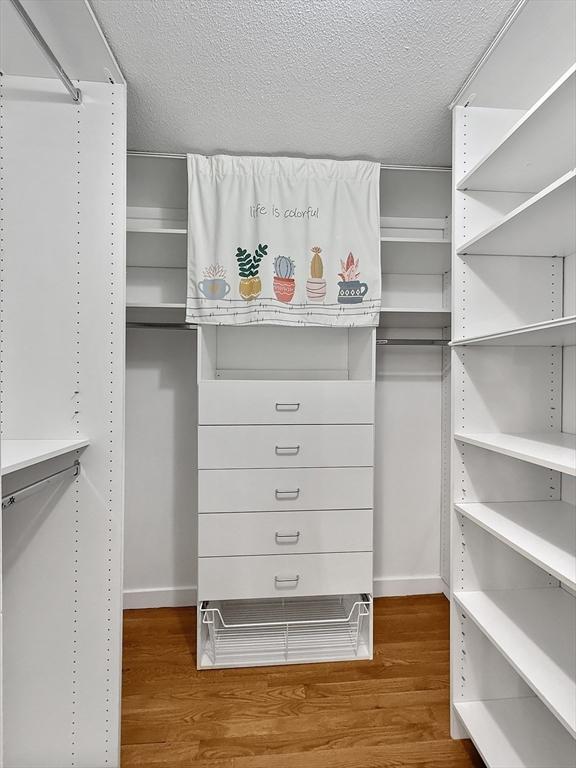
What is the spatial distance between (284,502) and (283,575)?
1.04ft

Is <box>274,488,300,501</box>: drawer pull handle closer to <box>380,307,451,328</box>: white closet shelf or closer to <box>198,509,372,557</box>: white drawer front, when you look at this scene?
<box>198,509,372,557</box>: white drawer front

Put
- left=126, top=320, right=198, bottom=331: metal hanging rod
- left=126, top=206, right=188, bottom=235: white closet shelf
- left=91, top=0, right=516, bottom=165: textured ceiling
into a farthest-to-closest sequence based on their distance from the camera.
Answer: left=126, top=206, right=188, bottom=235: white closet shelf → left=126, top=320, right=198, bottom=331: metal hanging rod → left=91, top=0, right=516, bottom=165: textured ceiling

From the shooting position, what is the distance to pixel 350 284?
76.7 inches

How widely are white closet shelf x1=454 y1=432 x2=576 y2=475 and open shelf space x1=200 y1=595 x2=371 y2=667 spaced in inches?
38.8

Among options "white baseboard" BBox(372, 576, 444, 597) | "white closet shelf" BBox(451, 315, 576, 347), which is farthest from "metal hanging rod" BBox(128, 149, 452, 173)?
"white baseboard" BBox(372, 576, 444, 597)

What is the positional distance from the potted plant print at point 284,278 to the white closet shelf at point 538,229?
72 centimetres

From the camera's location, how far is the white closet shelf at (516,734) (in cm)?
128

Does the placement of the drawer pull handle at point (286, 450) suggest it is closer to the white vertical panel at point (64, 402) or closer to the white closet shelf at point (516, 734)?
the white vertical panel at point (64, 402)

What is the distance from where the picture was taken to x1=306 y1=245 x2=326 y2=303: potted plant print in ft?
6.37

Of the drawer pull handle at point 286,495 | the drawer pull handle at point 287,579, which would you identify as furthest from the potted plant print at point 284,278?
the drawer pull handle at point 287,579

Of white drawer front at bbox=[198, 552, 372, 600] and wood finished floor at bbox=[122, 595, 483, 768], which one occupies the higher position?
white drawer front at bbox=[198, 552, 372, 600]

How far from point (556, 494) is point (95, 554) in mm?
1627

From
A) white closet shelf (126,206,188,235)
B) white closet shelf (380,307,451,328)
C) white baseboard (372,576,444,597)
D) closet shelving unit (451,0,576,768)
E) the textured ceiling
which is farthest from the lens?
white baseboard (372,576,444,597)

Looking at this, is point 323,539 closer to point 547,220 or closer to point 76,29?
point 547,220
